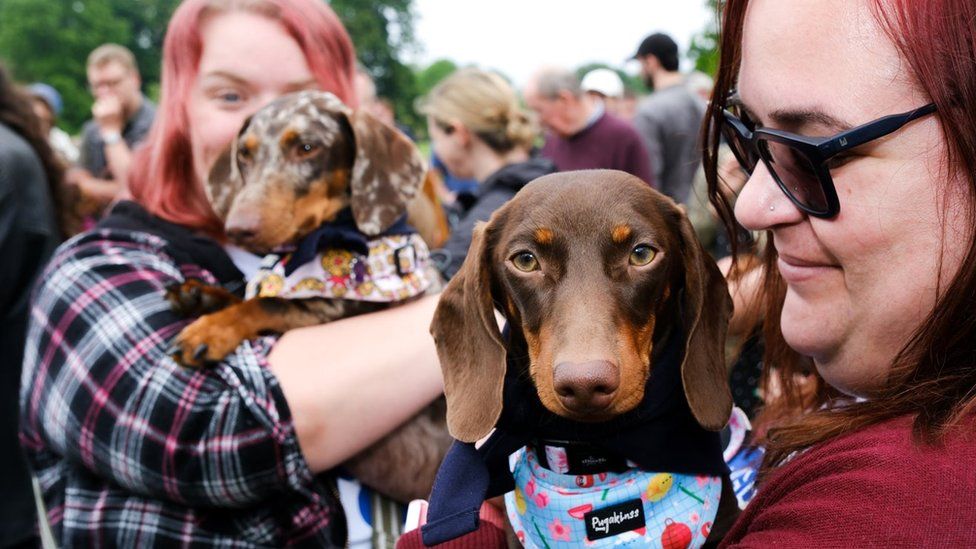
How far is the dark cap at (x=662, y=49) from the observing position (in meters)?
8.00

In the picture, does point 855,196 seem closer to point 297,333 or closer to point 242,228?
point 297,333

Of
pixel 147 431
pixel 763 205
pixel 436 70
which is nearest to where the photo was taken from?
pixel 763 205

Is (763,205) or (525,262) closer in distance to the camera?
(763,205)

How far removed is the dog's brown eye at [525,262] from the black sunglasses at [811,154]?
0.49m

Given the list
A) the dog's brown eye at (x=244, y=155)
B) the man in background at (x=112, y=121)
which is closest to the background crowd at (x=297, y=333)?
the dog's brown eye at (x=244, y=155)

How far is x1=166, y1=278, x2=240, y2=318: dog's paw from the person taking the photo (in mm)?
2205

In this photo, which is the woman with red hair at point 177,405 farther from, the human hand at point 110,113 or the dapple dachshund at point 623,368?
the human hand at point 110,113

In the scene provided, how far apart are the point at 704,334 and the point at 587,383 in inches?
18.2

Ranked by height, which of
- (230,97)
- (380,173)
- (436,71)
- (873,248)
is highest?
(230,97)

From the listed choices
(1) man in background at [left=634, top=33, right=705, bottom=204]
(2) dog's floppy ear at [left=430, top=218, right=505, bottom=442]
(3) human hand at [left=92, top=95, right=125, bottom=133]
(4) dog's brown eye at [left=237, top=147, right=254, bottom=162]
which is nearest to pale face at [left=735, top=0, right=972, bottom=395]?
(2) dog's floppy ear at [left=430, top=218, right=505, bottom=442]

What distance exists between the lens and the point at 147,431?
1899mm

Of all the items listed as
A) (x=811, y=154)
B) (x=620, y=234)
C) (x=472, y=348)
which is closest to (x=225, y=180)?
(x=472, y=348)

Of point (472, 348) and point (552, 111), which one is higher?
point (472, 348)

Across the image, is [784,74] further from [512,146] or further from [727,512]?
[512,146]
